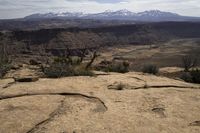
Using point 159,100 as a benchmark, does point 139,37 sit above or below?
below

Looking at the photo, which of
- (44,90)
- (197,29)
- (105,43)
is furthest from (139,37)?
(44,90)

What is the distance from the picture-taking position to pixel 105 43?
93188 mm

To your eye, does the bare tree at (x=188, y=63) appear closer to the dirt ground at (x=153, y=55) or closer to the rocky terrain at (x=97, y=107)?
the dirt ground at (x=153, y=55)

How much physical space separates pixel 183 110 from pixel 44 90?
10.7 ft

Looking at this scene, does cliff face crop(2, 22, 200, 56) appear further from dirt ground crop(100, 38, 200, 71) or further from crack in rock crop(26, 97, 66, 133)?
crack in rock crop(26, 97, 66, 133)

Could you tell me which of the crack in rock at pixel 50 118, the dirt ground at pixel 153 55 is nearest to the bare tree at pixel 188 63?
the dirt ground at pixel 153 55

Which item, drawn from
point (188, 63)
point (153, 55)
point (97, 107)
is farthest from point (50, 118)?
point (153, 55)

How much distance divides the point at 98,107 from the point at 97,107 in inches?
0.8

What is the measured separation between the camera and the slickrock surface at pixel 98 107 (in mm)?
5133

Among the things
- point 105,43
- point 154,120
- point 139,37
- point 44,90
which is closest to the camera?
point 154,120

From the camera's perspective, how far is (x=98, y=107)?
20.4 ft

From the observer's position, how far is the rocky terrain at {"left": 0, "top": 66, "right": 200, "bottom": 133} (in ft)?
16.9

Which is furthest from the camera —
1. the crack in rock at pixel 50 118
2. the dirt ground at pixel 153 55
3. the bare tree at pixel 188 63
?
the dirt ground at pixel 153 55

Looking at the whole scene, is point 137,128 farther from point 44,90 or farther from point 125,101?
point 44,90
